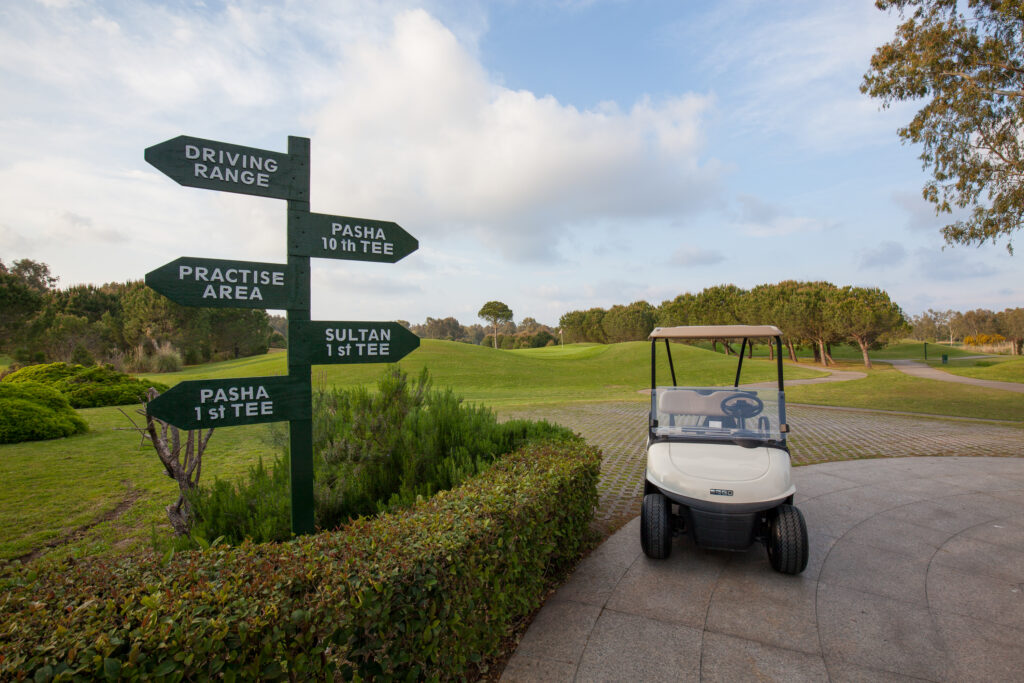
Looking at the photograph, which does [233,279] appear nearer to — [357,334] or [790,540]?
[357,334]

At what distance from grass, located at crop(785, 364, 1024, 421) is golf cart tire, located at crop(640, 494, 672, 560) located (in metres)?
15.9

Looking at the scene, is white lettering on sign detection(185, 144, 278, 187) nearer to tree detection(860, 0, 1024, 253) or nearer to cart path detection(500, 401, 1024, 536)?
cart path detection(500, 401, 1024, 536)

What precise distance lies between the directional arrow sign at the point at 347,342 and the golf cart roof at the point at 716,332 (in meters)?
2.54

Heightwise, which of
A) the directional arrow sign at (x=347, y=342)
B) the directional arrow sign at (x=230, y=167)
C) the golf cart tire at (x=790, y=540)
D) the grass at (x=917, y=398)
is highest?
the directional arrow sign at (x=230, y=167)

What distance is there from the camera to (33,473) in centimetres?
691

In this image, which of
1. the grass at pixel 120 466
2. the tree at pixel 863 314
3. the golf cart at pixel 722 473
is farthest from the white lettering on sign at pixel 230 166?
the tree at pixel 863 314

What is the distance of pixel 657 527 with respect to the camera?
171 inches

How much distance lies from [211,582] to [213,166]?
2.64 m

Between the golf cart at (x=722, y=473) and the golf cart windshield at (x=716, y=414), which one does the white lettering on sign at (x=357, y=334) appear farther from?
the golf cart windshield at (x=716, y=414)

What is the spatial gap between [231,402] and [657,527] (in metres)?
3.55

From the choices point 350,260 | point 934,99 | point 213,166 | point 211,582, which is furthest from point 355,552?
point 934,99

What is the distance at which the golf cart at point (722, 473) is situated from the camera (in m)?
3.98

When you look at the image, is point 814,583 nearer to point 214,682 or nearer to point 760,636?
point 760,636

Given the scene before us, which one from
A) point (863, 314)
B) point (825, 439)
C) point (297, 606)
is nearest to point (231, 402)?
point (297, 606)
